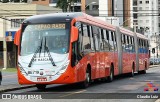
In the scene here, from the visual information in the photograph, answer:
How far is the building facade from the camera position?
213 ft

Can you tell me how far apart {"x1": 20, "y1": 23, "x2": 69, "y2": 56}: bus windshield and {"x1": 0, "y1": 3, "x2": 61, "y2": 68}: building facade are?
44.0 m

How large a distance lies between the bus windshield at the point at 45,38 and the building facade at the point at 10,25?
44.0 meters

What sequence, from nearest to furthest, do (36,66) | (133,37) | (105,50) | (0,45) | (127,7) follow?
1. (36,66)
2. (105,50)
3. (133,37)
4. (0,45)
5. (127,7)

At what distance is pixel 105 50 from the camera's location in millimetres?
26641

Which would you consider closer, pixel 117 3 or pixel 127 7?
pixel 117 3

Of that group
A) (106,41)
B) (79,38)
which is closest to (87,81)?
(79,38)

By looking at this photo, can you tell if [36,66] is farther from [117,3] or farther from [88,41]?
[117,3]

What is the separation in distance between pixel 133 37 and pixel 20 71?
18014mm

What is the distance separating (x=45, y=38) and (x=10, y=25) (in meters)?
46.3

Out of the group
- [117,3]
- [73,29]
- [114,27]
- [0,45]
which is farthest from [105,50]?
[117,3]

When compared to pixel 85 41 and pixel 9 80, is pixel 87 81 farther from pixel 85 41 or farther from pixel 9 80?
pixel 9 80

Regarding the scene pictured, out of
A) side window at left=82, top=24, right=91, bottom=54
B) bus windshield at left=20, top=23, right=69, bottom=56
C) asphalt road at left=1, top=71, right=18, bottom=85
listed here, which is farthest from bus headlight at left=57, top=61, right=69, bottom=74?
asphalt road at left=1, top=71, right=18, bottom=85

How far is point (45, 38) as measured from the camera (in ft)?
66.7

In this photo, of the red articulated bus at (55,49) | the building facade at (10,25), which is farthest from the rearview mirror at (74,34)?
the building facade at (10,25)
